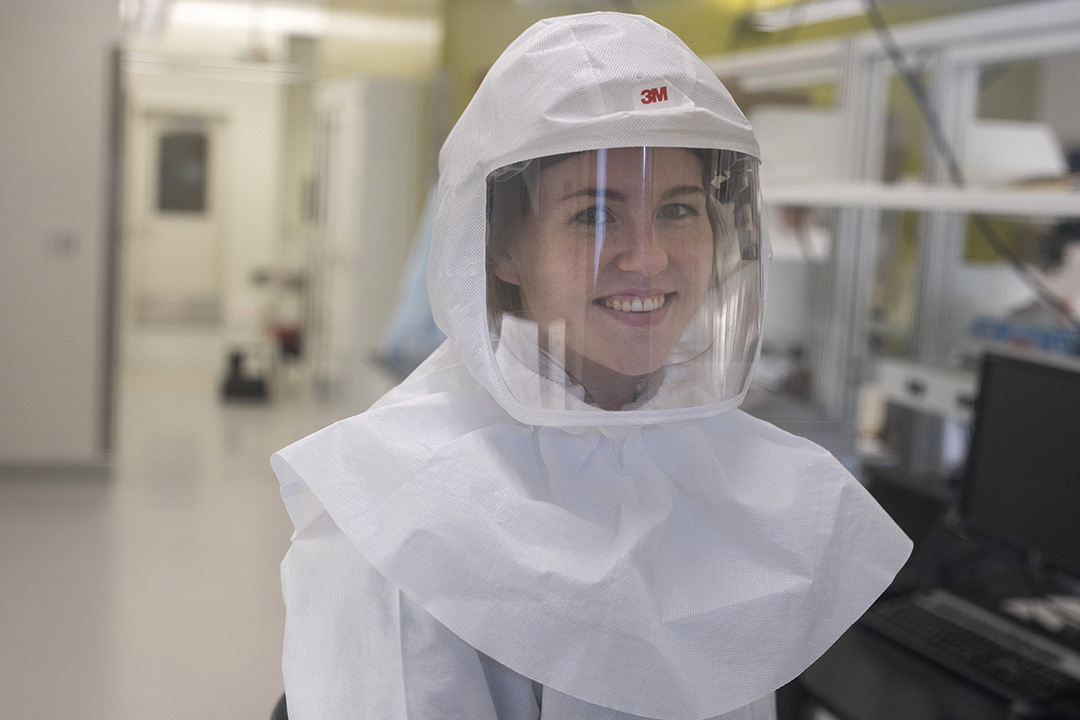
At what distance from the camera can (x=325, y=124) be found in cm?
645

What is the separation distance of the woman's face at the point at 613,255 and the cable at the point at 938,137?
190cm

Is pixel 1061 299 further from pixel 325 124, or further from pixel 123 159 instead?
pixel 325 124

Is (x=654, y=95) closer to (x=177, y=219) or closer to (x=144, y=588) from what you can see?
(x=144, y=588)

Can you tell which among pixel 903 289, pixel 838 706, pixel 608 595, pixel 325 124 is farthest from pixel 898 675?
pixel 325 124

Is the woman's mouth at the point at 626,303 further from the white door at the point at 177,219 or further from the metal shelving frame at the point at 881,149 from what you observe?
the white door at the point at 177,219

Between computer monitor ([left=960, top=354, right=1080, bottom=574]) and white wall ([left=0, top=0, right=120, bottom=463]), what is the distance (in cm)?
374

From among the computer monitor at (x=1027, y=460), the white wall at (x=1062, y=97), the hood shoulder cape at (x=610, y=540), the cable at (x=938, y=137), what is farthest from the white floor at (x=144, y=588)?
the white wall at (x=1062, y=97)

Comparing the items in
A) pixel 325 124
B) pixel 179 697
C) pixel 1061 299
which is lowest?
pixel 179 697

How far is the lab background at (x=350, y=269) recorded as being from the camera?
257 cm

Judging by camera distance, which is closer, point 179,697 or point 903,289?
point 179,697

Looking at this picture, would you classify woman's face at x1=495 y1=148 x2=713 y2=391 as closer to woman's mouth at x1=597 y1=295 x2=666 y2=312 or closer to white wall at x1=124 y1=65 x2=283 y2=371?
woman's mouth at x1=597 y1=295 x2=666 y2=312

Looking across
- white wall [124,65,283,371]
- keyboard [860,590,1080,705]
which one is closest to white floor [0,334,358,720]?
keyboard [860,590,1080,705]

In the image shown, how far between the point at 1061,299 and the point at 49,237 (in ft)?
12.7

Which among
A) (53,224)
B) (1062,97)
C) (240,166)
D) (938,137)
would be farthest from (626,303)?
(240,166)
